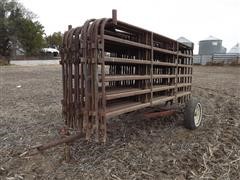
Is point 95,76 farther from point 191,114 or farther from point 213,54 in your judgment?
point 213,54

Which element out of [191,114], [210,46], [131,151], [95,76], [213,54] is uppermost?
[210,46]

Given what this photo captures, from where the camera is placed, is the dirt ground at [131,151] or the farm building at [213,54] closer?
the dirt ground at [131,151]

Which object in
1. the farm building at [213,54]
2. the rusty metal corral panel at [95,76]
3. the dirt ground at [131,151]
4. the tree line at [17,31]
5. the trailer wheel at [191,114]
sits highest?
the tree line at [17,31]

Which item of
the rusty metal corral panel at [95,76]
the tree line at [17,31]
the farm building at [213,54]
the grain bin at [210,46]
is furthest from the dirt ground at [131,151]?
the tree line at [17,31]

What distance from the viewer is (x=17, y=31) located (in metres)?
44.6

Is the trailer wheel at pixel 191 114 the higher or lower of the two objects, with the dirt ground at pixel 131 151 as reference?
higher

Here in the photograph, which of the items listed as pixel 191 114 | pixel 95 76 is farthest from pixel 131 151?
pixel 191 114

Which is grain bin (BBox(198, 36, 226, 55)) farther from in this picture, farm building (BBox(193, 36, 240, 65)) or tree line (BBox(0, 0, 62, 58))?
tree line (BBox(0, 0, 62, 58))

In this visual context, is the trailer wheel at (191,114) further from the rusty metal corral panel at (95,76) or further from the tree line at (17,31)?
the tree line at (17,31)

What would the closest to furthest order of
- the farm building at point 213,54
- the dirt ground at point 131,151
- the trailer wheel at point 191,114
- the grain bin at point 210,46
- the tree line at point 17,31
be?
the dirt ground at point 131,151, the trailer wheel at point 191,114, the farm building at point 213,54, the grain bin at point 210,46, the tree line at point 17,31

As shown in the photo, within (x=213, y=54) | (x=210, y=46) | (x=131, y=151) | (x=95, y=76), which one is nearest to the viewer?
(x=95, y=76)

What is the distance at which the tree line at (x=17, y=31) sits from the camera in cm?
4412

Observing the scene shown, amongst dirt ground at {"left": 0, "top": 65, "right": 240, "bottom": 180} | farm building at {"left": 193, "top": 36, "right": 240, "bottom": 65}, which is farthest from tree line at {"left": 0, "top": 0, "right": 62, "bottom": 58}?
dirt ground at {"left": 0, "top": 65, "right": 240, "bottom": 180}

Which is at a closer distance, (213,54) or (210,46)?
(213,54)
